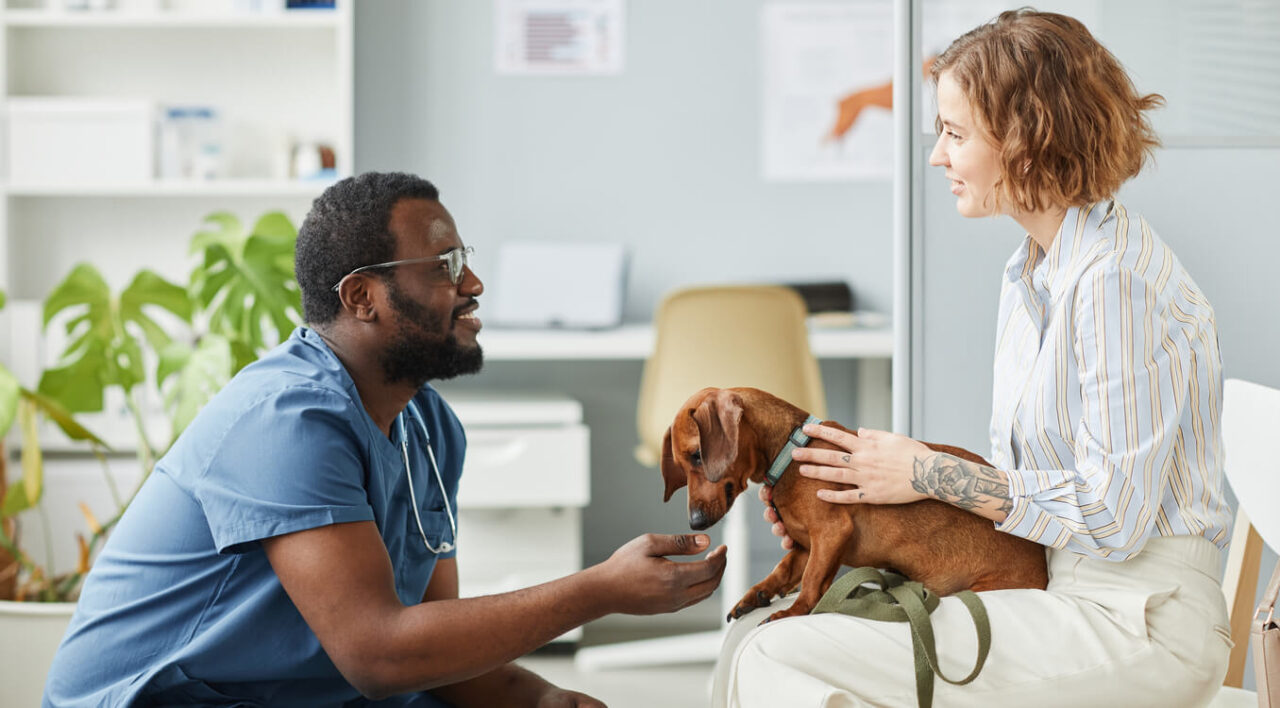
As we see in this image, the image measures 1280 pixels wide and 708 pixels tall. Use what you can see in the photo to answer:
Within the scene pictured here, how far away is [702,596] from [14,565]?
1.63m

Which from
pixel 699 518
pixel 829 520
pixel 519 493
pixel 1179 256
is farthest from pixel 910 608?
pixel 519 493

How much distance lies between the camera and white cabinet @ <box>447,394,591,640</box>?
2.88 metres

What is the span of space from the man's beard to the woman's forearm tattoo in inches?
21.9

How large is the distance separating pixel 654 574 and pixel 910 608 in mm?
264

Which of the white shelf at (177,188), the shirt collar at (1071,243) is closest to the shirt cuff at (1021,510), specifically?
the shirt collar at (1071,243)

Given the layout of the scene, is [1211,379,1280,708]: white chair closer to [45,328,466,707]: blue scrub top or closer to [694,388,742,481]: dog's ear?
[694,388,742,481]: dog's ear

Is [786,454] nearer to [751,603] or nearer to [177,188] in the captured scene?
[751,603]

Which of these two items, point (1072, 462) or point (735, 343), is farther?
point (735, 343)

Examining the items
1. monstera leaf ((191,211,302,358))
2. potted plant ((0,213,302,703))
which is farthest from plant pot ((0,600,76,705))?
monstera leaf ((191,211,302,358))

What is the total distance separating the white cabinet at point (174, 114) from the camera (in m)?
3.23

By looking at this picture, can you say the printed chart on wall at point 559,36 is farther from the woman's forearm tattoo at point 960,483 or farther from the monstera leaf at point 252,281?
the woman's forearm tattoo at point 960,483

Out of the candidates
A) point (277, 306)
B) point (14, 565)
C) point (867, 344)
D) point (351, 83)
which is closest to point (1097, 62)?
point (277, 306)

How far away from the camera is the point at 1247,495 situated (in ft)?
4.55

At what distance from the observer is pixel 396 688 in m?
Result: 1.17
